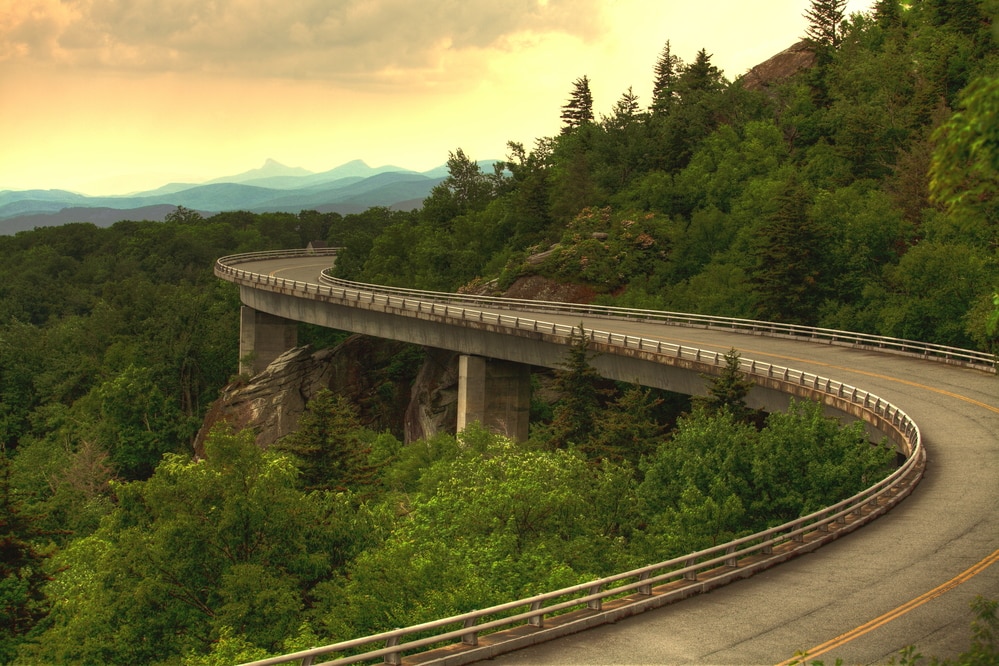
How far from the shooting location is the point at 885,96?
81.9 metres

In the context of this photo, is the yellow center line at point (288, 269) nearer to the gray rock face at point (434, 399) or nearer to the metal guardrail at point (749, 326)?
the metal guardrail at point (749, 326)

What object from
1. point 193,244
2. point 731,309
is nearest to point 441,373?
point 731,309

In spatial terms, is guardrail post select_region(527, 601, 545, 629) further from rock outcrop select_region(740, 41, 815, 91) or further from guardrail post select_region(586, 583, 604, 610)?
rock outcrop select_region(740, 41, 815, 91)

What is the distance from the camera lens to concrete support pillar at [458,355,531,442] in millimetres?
57312

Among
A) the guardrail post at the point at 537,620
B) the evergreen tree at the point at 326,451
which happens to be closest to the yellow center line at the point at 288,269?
the evergreen tree at the point at 326,451

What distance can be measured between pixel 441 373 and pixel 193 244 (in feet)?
328

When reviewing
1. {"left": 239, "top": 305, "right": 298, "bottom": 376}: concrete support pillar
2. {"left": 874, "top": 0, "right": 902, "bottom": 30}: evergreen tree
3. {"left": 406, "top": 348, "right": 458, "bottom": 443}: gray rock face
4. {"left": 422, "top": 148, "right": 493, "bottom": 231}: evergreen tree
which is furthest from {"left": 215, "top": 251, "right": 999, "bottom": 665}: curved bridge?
{"left": 874, "top": 0, "right": 902, "bottom": 30}: evergreen tree

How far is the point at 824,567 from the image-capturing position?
2059 centimetres

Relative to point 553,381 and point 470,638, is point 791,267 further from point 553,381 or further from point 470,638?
point 470,638

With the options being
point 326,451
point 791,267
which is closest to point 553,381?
point 791,267

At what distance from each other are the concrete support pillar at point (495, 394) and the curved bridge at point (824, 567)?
866 centimetres

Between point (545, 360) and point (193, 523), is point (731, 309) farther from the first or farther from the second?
point (193, 523)

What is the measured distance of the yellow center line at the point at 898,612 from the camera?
631 inches

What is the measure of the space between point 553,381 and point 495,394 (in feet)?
21.5
